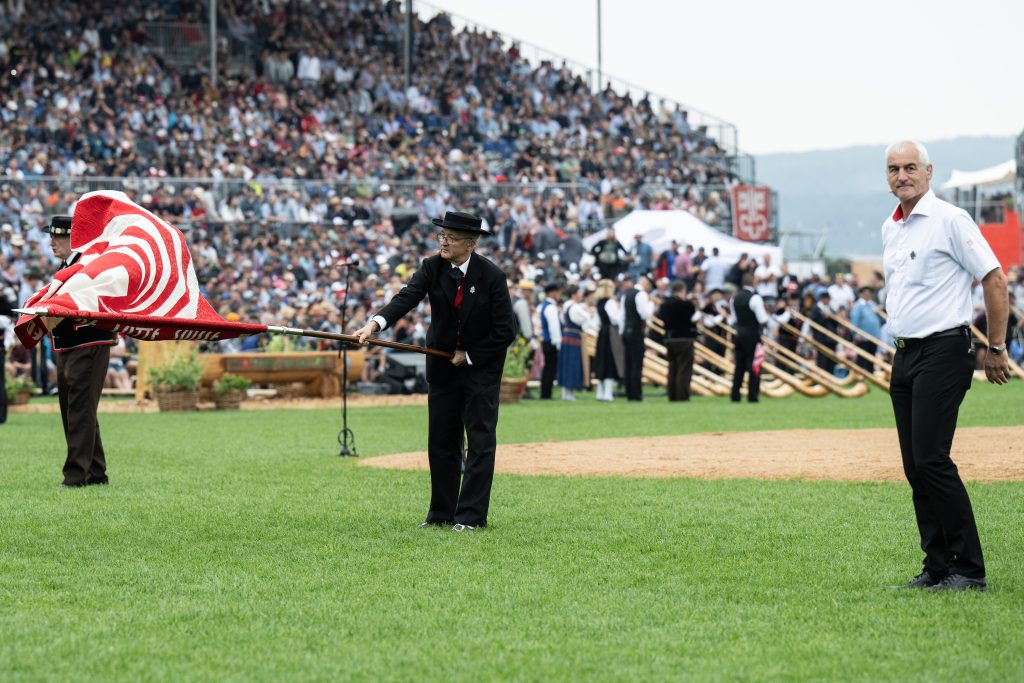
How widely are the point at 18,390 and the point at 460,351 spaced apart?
1404 cm

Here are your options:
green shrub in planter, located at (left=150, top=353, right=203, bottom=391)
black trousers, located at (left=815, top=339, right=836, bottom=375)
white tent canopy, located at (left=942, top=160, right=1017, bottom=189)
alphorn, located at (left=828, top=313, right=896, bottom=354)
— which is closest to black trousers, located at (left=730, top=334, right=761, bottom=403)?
alphorn, located at (left=828, top=313, right=896, bottom=354)

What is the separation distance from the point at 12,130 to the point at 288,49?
422 inches

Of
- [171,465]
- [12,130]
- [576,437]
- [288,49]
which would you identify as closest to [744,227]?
[288,49]

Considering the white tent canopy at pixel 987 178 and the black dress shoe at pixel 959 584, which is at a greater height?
the white tent canopy at pixel 987 178

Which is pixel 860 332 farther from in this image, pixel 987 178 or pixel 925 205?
pixel 987 178

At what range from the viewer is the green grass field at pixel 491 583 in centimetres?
540

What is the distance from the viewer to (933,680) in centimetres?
506

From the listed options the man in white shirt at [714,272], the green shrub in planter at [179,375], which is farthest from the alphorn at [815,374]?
the green shrub in planter at [179,375]

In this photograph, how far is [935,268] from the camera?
Result: 675 centimetres

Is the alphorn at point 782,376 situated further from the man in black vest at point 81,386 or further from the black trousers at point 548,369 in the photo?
the man in black vest at point 81,386

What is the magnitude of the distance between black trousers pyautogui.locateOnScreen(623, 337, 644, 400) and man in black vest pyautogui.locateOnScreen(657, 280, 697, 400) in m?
0.51

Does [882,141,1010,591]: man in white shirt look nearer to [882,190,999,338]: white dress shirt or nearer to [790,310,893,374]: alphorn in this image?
[882,190,999,338]: white dress shirt

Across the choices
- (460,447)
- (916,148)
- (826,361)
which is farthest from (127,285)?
(826,361)

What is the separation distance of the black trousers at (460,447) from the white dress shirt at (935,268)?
290 cm
